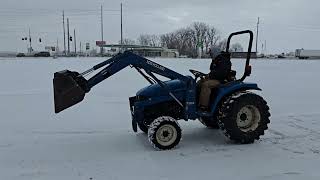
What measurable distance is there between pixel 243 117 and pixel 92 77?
2704mm

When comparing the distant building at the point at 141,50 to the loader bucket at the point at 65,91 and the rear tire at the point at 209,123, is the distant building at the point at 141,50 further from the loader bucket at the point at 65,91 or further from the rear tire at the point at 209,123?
the rear tire at the point at 209,123

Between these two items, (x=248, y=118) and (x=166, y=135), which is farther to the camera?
(x=248, y=118)

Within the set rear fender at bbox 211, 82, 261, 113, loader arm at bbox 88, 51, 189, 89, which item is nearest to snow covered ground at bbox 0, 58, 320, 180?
rear fender at bbox 211, 82, 261, 113

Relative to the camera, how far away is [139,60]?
7.21 meters

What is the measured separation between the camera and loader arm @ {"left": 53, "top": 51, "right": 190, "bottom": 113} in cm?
689

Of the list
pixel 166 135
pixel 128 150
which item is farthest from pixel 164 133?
pixel 128 150

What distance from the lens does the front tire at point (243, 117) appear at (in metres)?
7.34

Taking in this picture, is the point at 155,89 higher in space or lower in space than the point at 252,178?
higher


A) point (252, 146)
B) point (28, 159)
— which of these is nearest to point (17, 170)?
point (28, 159)

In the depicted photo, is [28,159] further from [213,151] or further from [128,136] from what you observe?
[213,151]

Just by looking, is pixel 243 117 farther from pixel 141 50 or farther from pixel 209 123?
pixel 141 50

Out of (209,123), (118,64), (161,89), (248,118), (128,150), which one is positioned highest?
(118,64)

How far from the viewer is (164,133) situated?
7.14 metres

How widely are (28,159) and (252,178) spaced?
132 inches
